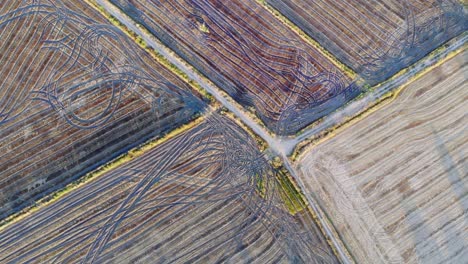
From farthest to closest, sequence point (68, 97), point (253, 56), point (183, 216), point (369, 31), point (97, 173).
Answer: point (369, 31)
point (253, 56)
point (68, 97)
point (183, 216)
point (97, 173)

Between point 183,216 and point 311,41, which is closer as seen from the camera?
point 183,216

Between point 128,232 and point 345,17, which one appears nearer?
point 128,232

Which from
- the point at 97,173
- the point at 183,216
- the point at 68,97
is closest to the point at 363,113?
the point at 183,216

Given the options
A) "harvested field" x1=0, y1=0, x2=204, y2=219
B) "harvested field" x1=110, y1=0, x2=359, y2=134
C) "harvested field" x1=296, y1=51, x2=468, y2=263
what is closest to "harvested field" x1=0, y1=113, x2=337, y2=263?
"harvested field" x1=0, y1=0, x2=204, y2=219

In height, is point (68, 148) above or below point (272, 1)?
below

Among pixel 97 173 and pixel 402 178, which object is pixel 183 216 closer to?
pixel 97 173

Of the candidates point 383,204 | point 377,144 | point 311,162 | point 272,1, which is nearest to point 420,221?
point 383,204

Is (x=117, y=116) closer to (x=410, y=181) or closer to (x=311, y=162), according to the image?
(x=311, y=162)

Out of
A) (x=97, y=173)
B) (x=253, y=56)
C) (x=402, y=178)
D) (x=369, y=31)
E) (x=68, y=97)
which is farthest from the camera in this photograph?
(x=369, y=31)
